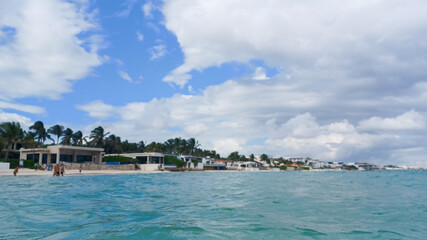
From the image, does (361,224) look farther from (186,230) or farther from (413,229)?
(186,230)

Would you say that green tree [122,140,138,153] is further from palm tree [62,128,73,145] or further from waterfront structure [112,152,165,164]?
waterfront structure [112,152,165,164]

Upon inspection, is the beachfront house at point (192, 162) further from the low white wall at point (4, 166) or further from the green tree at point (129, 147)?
the low white wall at point (4, 166)

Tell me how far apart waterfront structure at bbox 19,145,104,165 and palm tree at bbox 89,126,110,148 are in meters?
20.4

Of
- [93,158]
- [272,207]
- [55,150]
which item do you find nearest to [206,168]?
[93,158]

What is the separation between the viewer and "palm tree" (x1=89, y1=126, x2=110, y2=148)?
3907 inches

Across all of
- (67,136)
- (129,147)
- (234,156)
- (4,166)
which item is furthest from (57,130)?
(234,156)

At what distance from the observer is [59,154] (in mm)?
68375

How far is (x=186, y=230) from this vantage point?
9.77 metres

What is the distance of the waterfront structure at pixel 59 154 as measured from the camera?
69.2 metres

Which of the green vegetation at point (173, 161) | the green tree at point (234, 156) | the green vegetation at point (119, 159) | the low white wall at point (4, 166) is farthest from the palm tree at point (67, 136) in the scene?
the green tree at point (234, 156)

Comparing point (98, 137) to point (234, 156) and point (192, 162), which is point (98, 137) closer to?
point (192, 162)

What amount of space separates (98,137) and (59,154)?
31303 mm

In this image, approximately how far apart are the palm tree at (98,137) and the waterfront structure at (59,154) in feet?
66.9

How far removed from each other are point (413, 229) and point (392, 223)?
931 mm
